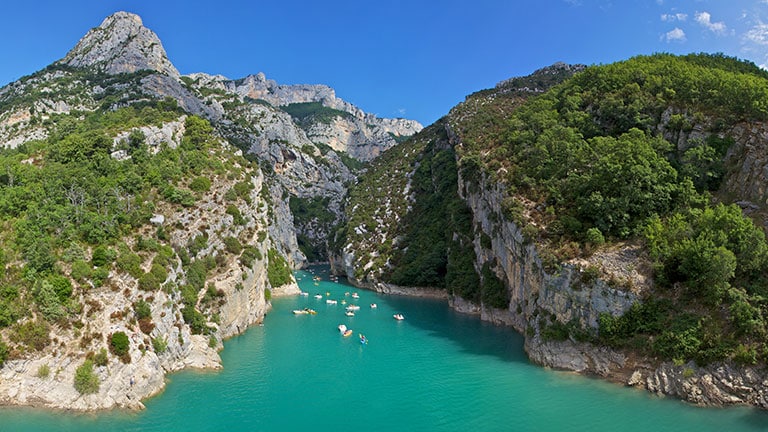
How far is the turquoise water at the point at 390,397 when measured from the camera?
82.6 feet

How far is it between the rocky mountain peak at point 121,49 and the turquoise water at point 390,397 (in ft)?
296

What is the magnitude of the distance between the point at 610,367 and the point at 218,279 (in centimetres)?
3580

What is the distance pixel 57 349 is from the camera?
2631 centimetres

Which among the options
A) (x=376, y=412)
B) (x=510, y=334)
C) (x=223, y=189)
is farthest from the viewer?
(x=223, y=189)

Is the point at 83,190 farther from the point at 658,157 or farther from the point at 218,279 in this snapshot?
the point at 658,157

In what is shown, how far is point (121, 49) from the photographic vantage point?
108062 mm

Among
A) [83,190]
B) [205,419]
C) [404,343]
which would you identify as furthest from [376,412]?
[83,190]

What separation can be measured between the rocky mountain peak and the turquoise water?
296ft

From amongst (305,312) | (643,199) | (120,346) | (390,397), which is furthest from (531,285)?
(120,346)

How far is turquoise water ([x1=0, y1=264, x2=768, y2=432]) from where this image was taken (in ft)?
82.6

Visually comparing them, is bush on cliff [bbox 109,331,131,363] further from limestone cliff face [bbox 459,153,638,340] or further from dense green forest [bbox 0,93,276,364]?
limestone cliff face [bbox 459,153,638,340]

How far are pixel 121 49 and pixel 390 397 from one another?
11584 centimetres

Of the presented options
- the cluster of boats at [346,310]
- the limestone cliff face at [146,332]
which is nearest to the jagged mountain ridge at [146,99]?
the cluster of boats at [346,310]

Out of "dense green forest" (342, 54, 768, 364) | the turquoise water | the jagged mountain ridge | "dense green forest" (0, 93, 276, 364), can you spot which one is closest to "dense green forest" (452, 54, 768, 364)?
"dense green forest" (342, 54, 768, 364)
